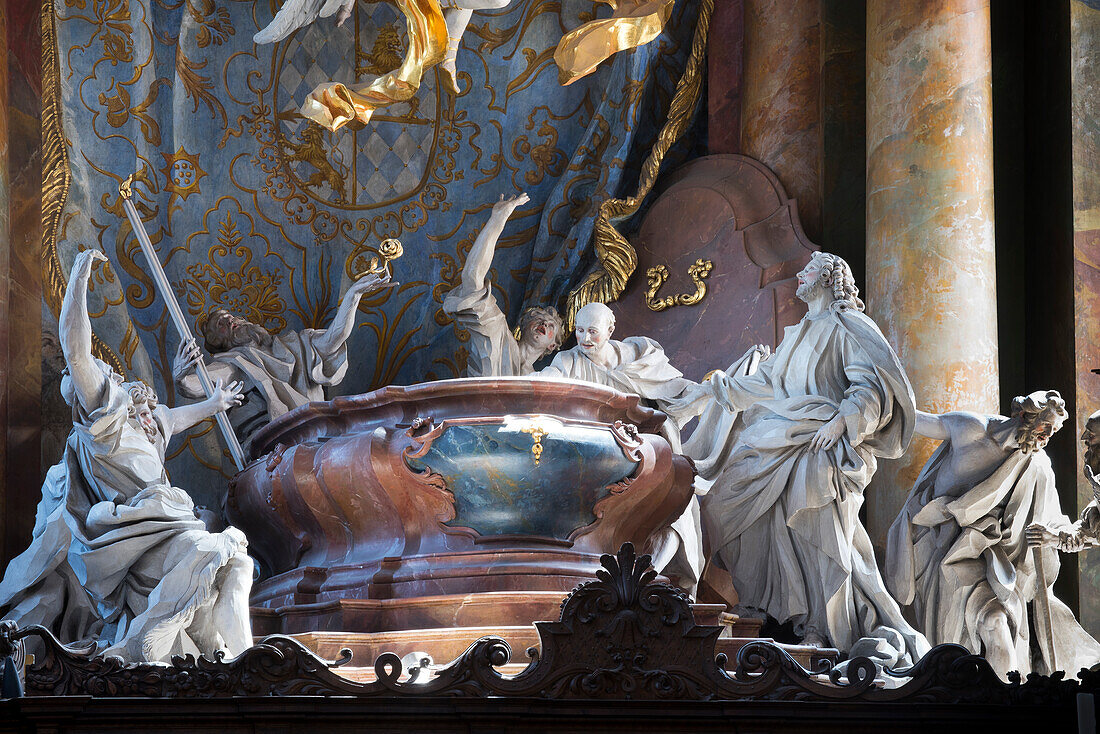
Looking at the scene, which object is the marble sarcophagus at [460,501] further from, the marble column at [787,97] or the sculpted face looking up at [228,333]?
the marble column at [787,97]

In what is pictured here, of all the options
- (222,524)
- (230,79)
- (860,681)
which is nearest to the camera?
(860,681)

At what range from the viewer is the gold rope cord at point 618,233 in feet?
34.7

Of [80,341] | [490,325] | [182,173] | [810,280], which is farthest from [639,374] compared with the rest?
[182,173]

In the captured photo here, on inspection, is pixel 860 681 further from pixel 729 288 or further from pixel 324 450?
pixel 729 288

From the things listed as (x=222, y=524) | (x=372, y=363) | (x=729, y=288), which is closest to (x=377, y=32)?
(x=372, y=363)

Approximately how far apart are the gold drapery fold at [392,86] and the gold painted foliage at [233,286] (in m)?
1.30

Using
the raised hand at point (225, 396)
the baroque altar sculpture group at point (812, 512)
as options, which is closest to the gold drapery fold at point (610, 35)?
the baroque altar sculpture group at point (812, 512)

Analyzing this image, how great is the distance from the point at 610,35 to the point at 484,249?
58.8 inches

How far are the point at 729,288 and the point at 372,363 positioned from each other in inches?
89.1

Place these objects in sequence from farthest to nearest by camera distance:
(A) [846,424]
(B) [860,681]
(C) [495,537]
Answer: (A) [846,424] < (C) [495,537] < (B) [860,681]

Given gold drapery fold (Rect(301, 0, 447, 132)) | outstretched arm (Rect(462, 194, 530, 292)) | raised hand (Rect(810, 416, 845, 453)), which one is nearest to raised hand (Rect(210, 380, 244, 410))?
outstretched arm (Rect(462, 194, 530, 292))

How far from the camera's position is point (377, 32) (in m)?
11.0

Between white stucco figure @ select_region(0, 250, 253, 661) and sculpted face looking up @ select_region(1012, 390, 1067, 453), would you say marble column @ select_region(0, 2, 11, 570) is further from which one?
sculpted face looking up @ select_region(1012, 390, 1067, 453)

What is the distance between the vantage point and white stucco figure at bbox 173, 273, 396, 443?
9367 mm
